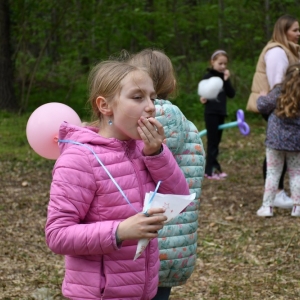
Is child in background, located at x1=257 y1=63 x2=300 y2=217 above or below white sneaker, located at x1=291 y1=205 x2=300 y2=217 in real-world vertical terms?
above

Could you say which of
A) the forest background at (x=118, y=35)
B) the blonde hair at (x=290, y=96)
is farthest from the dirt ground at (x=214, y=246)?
the forest background at (x=118, y=35)

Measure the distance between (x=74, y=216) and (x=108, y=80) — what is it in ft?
1.84

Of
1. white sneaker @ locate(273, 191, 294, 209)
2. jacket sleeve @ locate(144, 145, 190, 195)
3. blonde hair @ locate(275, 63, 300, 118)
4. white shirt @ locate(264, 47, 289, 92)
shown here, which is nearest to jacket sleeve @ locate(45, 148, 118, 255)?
jacket sleeve @ locate(144, 145, 190, 195)

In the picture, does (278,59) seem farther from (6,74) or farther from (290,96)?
(6,74)

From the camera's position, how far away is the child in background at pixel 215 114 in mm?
9773

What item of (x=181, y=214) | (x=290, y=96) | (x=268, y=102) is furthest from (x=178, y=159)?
(x=268, y=102)

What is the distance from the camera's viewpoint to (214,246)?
21.5ft

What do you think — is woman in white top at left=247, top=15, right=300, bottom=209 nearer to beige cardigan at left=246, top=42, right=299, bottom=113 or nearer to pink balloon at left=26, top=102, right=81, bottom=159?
beige cardigan at left=246, top=42, right=299, bottom=113

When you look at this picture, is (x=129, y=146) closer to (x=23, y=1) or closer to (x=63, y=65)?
(x=23, y=1)

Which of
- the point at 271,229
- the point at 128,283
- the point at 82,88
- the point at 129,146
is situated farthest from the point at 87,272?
the point at 82,88

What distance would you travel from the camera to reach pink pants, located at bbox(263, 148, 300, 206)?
7.51 m

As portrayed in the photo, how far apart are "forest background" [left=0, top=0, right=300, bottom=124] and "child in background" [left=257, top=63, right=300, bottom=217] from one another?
6.44 meters

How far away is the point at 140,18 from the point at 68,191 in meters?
12.7

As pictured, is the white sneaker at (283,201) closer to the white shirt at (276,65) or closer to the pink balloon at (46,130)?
the white shirt at (276,65)
